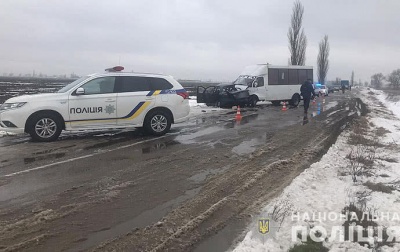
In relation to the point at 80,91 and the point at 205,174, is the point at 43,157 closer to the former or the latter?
the point at 80,91

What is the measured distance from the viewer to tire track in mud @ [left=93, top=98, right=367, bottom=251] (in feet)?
11.9

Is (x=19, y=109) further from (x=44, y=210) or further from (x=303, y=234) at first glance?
(x=303, y=234)

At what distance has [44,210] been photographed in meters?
4.34

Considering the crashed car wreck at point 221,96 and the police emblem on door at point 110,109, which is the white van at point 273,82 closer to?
the crashed car wreck at point 221,96

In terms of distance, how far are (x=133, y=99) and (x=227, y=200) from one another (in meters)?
5.52

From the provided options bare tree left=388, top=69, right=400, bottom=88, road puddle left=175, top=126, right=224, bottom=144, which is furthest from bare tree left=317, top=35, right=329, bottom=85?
bare tree left=388, top=69, right=400, bottom=88

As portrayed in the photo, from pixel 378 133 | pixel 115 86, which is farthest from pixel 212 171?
pixel 378 133

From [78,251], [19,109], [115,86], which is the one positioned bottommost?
[78,251]

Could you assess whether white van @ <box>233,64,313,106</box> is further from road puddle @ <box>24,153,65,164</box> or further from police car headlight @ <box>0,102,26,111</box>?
road puddle @ <box>24,153,65,164</box>

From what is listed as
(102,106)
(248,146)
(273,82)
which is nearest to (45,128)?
(102,106)

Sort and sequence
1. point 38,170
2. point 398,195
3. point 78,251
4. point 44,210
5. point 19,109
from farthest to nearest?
point 19,109, point 38,170, point 398,195, point 44,210, point 78,251

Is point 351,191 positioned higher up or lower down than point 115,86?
lower down

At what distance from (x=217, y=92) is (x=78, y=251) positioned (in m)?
16.8

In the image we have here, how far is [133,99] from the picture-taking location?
949 cm
